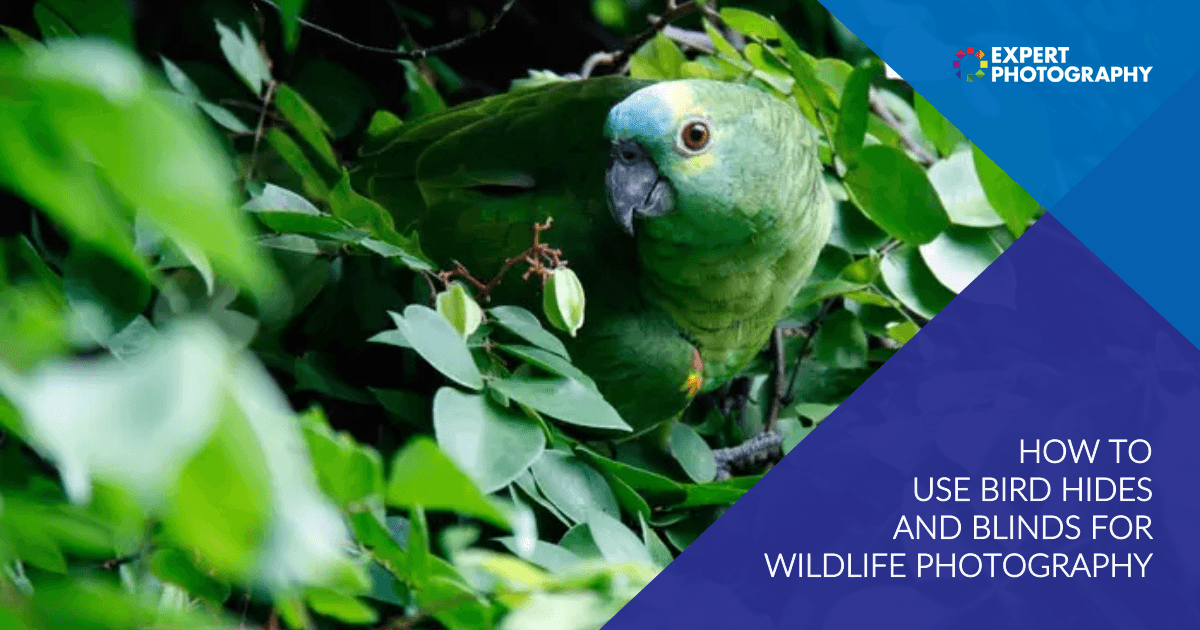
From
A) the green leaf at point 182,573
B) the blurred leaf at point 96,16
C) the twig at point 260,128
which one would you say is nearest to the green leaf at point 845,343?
the twig at point 260,128

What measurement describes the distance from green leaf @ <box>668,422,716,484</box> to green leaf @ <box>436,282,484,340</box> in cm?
47

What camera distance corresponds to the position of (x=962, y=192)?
149 centimetres

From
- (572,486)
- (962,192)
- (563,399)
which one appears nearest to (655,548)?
(572,486)

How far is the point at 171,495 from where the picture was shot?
260mm

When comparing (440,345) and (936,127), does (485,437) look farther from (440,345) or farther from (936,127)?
(936,127)

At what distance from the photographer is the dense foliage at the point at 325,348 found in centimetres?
26

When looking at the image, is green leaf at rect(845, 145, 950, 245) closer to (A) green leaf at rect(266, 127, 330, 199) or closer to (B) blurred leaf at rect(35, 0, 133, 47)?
(A) green leaf at rect(266, 127, 330, 199)

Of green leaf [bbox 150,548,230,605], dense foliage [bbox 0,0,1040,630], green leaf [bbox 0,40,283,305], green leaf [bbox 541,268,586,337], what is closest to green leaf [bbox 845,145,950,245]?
dense foliage [bbox 0,0,1040,630]

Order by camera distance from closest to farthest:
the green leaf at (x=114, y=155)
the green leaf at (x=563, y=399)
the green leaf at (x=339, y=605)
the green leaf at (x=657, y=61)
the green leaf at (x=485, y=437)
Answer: the green leaf at (x=114, y=155), the green leaf at (x=339, y=605), the green leaf at (x=485, y=437), the green leaf at (x=563, y=399), the green leaf at (x=657, y=61)

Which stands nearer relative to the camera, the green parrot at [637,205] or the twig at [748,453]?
the green parrot at [637,205]

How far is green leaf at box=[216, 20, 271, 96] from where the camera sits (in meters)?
1.36

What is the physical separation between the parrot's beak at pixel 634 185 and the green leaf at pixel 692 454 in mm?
287

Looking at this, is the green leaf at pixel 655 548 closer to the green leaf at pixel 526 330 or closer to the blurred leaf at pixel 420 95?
A: the green leaf at pixel 526 330

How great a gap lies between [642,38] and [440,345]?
0.87 metres
